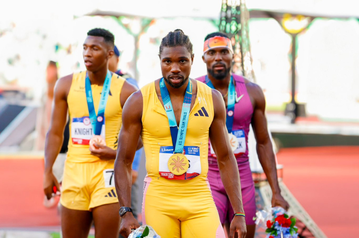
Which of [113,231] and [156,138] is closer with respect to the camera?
[156,138]

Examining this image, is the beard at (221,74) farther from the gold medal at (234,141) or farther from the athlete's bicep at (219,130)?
the athlete's bicep at (219,130)

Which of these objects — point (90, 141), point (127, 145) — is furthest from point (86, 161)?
point (127, 145)

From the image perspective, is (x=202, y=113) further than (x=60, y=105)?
No

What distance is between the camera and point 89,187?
404cm

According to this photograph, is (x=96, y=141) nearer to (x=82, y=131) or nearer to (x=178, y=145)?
(x=82, y=131)

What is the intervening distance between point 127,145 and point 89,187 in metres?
0.98

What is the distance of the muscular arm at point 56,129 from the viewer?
4215 millimetres

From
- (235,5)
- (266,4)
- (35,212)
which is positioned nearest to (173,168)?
(235,5)

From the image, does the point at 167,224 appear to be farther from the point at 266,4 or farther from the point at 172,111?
the point at 266,4

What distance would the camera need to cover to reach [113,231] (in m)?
4.00

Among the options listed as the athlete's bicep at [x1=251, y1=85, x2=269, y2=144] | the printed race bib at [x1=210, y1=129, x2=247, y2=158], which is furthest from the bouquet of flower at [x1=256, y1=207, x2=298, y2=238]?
the athlete's bicep at [x1=251, y1=85, x2=269, y2=144]

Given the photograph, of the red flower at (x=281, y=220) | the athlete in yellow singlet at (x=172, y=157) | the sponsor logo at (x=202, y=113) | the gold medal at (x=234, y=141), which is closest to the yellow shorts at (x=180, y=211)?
the athlete in yellow singlet at (x=172, y=157)

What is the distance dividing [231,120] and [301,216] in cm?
316

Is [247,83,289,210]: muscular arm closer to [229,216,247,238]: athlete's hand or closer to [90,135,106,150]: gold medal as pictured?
[229,216,247,238]: athlete's hand
